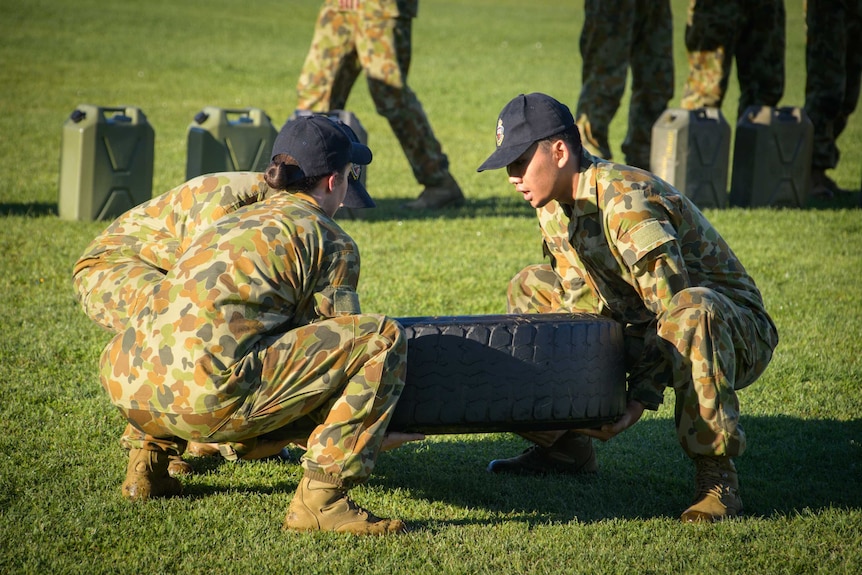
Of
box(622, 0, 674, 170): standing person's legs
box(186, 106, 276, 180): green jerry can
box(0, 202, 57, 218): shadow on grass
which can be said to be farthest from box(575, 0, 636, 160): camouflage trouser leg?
box(0, 202, 57, 218): shadow on grass

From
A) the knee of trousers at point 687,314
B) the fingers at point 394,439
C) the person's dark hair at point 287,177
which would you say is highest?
the person's dark hair at point 287,177

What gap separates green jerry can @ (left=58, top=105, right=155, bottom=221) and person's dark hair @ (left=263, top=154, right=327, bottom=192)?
A: 18.4ft

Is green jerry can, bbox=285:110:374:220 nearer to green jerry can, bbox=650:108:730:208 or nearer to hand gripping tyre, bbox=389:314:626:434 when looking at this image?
green jerry can, bbox=650:108:730:208

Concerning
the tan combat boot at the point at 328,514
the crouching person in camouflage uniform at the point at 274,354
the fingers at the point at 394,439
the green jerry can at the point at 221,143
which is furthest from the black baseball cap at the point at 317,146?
the green jerry can at the point at 221,143

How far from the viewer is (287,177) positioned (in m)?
3.83

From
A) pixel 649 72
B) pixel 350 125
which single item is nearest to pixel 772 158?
pixel 649 72

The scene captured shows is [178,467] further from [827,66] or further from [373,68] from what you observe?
[827,66]

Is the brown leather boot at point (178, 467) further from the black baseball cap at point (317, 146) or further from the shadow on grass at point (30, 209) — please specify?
the shadow on grass at point (30, 209)

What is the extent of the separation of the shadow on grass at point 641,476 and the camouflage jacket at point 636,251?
484mm

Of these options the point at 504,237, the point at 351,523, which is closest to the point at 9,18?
the point at 504,237

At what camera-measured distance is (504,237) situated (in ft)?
30.2

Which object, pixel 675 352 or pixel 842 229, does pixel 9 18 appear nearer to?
pixel 842 229

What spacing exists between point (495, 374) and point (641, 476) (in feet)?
3.72

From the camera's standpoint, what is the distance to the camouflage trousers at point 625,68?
10969 mm
